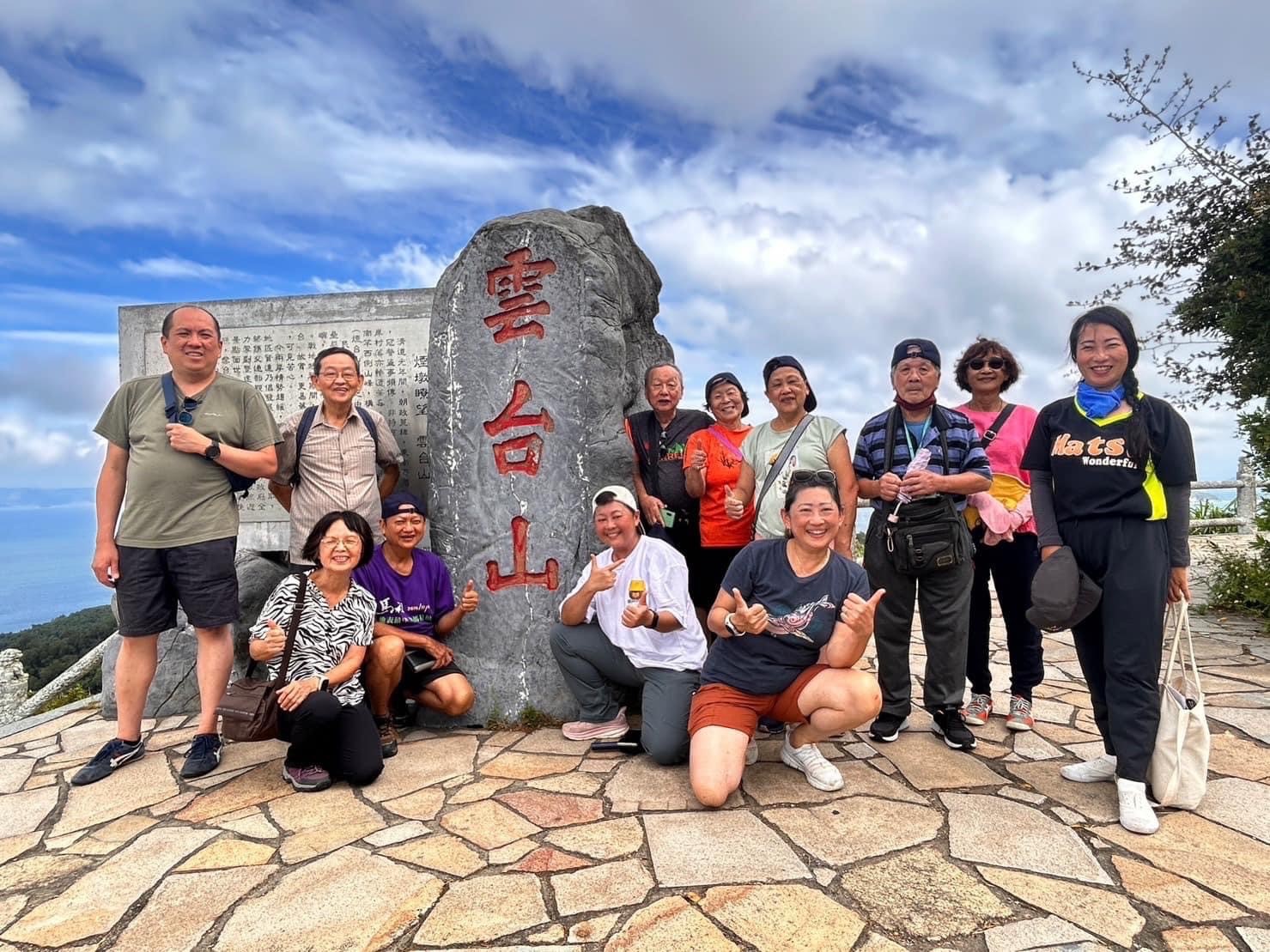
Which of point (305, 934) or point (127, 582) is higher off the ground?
point (127, 582)

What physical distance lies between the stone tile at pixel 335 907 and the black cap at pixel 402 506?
1956 millimetres

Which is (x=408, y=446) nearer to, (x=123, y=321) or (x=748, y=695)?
(x=123, y=321)

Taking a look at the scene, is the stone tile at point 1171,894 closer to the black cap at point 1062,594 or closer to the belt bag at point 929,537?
the black cap at point 1062,594

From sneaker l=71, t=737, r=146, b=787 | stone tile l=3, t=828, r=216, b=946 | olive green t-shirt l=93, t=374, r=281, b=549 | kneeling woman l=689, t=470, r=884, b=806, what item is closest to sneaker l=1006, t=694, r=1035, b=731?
kneeling woman l=689, t=470, r=884, b=806

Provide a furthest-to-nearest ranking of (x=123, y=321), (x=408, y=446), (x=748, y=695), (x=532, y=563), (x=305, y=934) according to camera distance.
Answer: (x=123, y=321), (x=408, y=446), (x=532, y=563), (x=748, y=695), (x=305, y=934)

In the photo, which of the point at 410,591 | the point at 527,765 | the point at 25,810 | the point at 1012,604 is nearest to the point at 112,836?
the point at 25,810

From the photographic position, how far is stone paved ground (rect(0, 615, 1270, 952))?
8.68ft

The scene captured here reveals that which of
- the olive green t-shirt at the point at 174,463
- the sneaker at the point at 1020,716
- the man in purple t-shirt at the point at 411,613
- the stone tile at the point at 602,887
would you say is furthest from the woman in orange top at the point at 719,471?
the olive green t-shirt at the point at 174,463

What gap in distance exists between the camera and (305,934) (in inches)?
105

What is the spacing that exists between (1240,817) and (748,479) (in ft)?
8.93

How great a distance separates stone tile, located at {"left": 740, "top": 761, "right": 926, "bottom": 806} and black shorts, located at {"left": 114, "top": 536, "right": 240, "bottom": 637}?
3.03 metres

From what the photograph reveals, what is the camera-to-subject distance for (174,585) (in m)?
4.36

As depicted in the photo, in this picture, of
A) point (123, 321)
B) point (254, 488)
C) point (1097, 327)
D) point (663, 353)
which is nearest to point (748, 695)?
point (1097, 327)

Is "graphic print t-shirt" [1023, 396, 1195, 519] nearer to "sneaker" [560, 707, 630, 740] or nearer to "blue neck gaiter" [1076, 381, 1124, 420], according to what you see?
"blue neck gaiter" [1076, 381, 1124, 420]
